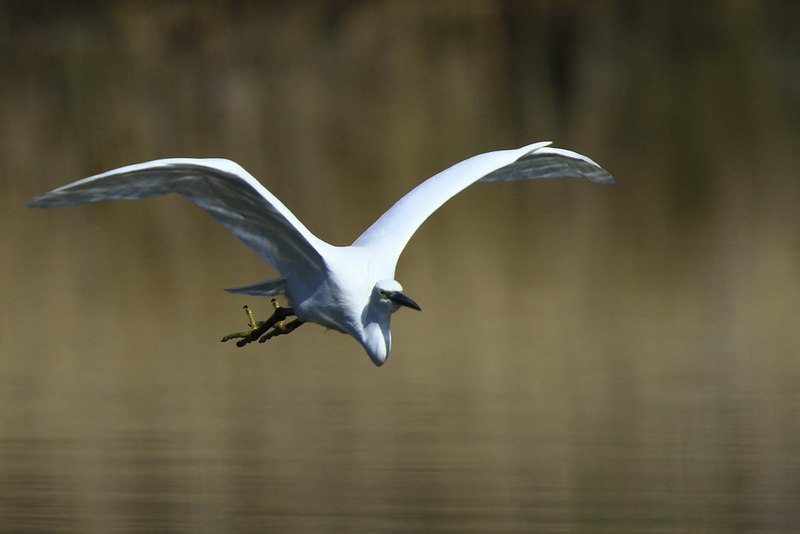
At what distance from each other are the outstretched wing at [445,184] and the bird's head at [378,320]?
23 centimetres

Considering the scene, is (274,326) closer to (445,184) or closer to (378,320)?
(378,320)

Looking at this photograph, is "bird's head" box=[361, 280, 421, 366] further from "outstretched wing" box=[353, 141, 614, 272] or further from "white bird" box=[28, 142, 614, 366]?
"outstretched wing" box=[353, 141, 614, 272]

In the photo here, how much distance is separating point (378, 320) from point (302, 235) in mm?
607

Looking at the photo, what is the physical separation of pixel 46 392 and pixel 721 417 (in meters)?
5.09

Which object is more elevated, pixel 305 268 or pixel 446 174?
pixel 446 174

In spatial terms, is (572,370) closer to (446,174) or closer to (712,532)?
(712,532)

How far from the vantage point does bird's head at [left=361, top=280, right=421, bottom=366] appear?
6.00m

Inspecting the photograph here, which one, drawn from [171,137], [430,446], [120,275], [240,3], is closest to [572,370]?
[430,446]

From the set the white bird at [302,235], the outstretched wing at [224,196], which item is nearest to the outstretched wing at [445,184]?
the white bird at [302,235]

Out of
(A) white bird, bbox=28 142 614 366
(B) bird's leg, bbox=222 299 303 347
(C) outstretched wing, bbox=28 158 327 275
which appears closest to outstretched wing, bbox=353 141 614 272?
(A) white bird, bbox=28 142 614 366

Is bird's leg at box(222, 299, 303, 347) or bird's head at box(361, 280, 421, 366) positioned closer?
bird's head at box(361, 280, 421, 366)

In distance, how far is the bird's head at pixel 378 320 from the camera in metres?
6.00

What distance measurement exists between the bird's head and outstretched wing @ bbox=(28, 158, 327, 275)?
308mm

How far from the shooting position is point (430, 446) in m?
8.32
